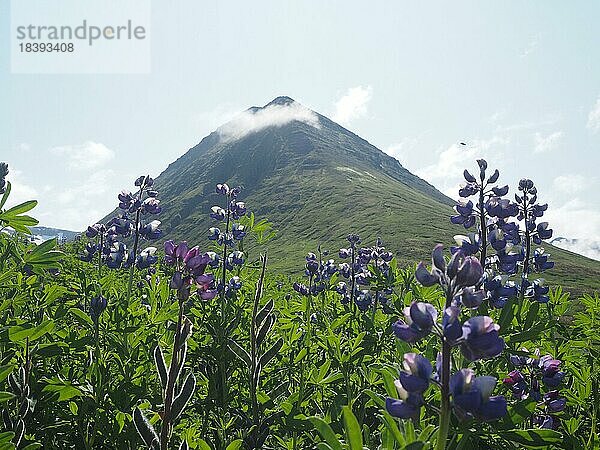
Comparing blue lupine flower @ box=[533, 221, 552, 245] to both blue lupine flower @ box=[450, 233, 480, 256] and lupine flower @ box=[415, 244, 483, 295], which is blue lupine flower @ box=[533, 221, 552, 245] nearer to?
blue lupine flower @ box=[450, 233, 480, 256]

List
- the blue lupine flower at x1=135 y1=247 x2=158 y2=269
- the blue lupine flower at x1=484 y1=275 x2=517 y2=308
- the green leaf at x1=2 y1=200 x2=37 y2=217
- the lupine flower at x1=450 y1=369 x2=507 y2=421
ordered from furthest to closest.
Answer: the blue lupine flower at x1=135 y1=247 x2=158 y2=269 → the blue lupine flower at x1=484 y1=275 x2=517 y2=308 → the green leaf at x1=2 y1=200 x2=37 y2=217 → the lupine flower at x1=450 y1=369 x2=507 y2=421

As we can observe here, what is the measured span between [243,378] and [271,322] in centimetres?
216

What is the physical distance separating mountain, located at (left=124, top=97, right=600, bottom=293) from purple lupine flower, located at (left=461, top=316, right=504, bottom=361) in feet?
266

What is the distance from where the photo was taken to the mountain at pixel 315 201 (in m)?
99.2

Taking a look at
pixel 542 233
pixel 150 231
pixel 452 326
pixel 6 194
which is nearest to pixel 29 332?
pixel 6 194

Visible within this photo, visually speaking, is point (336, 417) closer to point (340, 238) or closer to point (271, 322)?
point (271, 322)

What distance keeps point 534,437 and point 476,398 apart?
40cm

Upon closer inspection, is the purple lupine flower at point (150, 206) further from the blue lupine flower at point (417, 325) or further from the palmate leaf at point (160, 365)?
the blue lupine flower at point (417, 325)

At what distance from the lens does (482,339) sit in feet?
5.32

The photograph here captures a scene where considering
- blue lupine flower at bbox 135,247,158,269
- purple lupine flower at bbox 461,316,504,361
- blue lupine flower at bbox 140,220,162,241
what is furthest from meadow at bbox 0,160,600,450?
blue lupine flower at bbox 140,220,162,241

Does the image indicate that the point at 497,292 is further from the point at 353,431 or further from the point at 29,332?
the point at 29,332

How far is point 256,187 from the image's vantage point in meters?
165

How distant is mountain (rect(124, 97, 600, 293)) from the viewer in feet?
325

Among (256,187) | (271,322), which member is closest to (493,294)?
(271,322)
